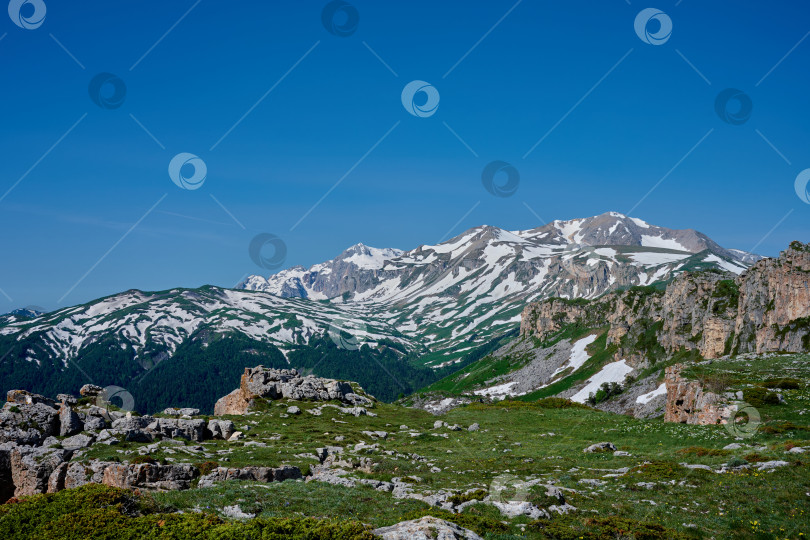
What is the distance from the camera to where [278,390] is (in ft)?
300

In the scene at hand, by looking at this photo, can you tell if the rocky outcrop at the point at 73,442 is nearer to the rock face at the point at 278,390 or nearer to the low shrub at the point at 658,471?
the low shrub at the point at 658,471

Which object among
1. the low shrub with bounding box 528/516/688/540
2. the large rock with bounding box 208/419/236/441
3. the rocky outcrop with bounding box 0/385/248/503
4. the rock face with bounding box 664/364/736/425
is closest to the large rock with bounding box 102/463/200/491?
the rocky outcrop with bounding box 0/385/248/503

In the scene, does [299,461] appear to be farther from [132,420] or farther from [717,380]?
[717,380]

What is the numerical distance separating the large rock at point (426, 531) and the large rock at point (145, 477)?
22.1m

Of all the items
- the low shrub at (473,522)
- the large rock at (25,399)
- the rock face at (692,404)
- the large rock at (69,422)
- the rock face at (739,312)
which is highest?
the rock face at (739,312)

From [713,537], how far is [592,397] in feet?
526

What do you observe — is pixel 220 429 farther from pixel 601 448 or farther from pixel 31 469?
pixel 601 448

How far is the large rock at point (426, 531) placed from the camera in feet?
65.1

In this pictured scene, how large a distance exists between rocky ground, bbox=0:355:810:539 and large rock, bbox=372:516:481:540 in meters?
0.09

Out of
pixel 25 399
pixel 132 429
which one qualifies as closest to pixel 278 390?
pixel 132 429

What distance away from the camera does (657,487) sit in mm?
31219

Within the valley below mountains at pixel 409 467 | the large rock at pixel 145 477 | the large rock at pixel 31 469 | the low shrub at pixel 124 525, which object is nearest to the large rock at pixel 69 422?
the valley below mountains at pixel 409 467

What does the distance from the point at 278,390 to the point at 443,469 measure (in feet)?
178

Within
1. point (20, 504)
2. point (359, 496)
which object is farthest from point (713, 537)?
point (20, 504)
